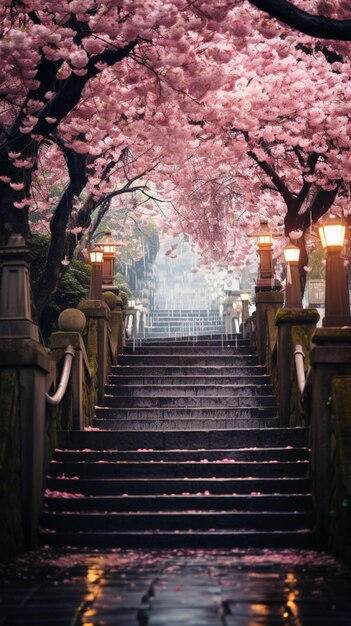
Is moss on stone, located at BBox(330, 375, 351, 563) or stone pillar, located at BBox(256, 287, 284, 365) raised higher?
stone pillar, located at BBox(256, 287, 284, 365)

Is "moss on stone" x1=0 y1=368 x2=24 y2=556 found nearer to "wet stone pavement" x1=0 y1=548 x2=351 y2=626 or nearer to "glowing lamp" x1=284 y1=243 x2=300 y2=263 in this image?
"wet stone pavement" x1=0 y1=548 x2=351 y2=626

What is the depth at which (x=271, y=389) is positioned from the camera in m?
16.8

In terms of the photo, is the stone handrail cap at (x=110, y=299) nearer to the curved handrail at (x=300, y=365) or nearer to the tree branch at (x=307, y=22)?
the curved handrail at (x=300, y=365)

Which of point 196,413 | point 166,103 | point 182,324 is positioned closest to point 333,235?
point 196,413

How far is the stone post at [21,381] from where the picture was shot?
9.95 metres

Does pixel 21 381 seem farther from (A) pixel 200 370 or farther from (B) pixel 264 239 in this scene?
(B) pixel 264 239

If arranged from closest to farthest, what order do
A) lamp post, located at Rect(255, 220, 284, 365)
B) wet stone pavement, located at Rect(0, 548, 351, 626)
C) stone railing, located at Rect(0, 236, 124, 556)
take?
wet stone pavement, located at Rect(0, 548, 351, 626), stone railing, located at Rect(0, 236, 124, 556), lamp post, located at Rect(255, 220, 284, 365)

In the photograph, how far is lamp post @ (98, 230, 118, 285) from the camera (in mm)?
21328

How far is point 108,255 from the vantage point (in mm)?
21547

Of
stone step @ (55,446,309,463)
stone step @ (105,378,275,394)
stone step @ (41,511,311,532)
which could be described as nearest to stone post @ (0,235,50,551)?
stone step @ (41,511,311,532)

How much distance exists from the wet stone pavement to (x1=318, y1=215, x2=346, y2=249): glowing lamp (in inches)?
150

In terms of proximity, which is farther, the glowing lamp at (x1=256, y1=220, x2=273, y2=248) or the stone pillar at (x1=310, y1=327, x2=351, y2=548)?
the glowing lamp at (x1=256, y1=220, x2=273, y2=248)

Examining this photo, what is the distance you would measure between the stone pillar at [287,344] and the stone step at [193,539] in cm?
473

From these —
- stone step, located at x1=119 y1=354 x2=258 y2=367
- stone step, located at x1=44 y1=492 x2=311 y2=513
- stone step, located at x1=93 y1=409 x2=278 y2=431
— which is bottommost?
stone step, located at x1=44 y1=492 x2=311 y2=513
